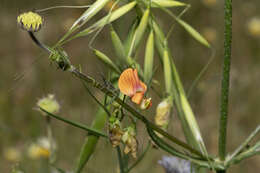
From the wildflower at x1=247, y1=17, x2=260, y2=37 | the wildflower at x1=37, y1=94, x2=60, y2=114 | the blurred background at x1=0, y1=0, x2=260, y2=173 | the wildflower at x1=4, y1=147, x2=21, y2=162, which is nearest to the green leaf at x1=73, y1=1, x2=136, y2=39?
the wildflower at x1=37, y1=94, x2=60, y2=114

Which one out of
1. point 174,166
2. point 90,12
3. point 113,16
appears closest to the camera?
point 90,12

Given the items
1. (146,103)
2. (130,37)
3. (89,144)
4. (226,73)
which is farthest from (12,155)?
(146,103)

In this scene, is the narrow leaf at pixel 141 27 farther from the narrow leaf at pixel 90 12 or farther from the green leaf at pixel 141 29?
the narrow leaf at pixel 90 12

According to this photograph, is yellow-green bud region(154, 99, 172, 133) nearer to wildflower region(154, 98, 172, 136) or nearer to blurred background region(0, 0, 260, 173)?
wildflower region(154, 98, 172, 136)

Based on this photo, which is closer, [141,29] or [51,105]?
[141,29]

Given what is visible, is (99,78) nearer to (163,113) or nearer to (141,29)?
(163,113)

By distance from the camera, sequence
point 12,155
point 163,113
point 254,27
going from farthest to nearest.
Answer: point 254,27
point 12,155
point 163,113

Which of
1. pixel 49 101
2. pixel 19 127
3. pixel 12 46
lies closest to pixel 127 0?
pixel 49 101
